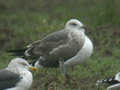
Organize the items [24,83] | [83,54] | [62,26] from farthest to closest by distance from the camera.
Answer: [62,26] < [83,54] < [24,83]

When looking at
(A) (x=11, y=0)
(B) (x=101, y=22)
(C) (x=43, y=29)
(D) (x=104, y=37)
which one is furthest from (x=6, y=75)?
(A) (x=11, y=0)

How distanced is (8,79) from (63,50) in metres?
1.84

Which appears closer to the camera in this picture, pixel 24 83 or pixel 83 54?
pixel 24 83

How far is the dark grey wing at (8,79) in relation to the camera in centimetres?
717

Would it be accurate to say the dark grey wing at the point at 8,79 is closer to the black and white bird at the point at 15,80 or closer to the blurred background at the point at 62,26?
the black and white bird at the point at 15,80

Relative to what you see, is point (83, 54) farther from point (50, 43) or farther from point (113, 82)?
point (113, 82)

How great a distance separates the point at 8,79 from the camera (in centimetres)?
723

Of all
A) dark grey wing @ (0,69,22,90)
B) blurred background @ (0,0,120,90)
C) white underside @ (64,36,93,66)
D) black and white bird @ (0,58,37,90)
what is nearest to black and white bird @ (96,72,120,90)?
blurred background @ (0,0,120,90)

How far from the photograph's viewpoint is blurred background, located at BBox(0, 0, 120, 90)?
8719 millimetres

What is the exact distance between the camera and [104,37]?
11680mm

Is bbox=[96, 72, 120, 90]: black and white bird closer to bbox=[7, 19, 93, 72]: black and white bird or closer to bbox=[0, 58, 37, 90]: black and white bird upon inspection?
bbox=[7, 19, 93, 72]: black and white bird

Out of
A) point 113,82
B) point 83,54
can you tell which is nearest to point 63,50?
point 83,54

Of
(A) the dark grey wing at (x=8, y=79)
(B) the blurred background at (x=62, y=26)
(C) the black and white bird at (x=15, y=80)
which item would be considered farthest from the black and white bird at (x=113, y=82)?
(A) the dark grey wing at (x=8, y=79)

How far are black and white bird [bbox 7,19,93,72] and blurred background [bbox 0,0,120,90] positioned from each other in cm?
30
